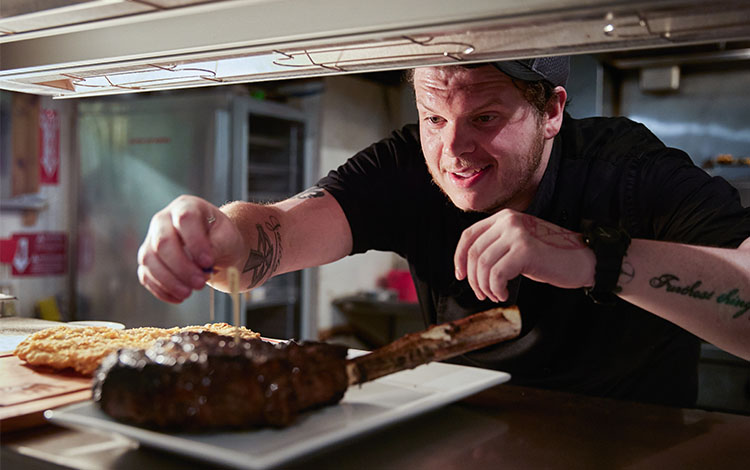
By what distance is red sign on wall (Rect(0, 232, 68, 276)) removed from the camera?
371 centimetres

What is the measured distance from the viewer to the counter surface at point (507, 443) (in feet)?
3.08

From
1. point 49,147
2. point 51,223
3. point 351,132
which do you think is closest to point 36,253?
point 51,223

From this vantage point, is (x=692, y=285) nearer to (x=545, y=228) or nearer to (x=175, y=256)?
(x=545, y=228)

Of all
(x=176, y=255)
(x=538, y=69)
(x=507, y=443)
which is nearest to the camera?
(x=507, y=443)

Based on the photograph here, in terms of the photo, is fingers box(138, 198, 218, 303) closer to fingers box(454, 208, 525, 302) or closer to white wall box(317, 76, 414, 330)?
fingers box(454, 208, 525, 302)

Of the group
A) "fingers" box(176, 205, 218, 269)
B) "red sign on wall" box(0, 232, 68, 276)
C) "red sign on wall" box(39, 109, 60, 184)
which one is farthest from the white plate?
"red sign on wall" box(39, 109, 60, 184)

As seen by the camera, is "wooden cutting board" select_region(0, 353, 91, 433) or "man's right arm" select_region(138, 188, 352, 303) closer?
"wooden cutting board" select_region(0, 353, 91, 433)

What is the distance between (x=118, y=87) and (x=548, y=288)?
1198 mm

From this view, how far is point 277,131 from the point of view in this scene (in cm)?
446

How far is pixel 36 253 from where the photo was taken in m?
3.96

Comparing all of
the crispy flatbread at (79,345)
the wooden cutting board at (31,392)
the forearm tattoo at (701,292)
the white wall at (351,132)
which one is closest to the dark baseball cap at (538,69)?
the forearm tattoo at (701,292)

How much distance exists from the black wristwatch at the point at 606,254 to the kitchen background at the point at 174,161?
281 cm

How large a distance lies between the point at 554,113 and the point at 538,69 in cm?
26

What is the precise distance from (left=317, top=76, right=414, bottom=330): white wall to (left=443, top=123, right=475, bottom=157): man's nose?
3.18 meters
